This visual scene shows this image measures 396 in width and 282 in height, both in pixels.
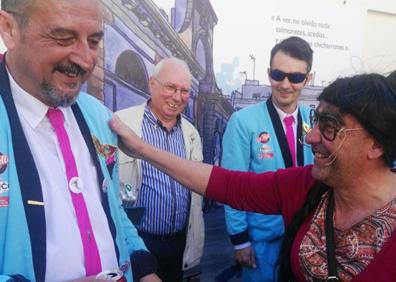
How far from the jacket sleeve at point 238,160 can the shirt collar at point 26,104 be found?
149cm

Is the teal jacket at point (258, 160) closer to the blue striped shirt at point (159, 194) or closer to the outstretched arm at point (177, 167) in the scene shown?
the blue striped shirt at point (159, 194)

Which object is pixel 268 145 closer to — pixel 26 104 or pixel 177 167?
pixel 177 167

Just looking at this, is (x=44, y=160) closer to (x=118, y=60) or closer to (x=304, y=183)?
(x=304, y=183)

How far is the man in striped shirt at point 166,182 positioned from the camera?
108 inches

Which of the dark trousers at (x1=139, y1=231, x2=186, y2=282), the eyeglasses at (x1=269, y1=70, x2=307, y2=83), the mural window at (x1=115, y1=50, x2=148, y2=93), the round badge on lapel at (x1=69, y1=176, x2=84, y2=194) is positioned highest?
the mural window at (x1=115, y1=50, x2=148, y2=93)

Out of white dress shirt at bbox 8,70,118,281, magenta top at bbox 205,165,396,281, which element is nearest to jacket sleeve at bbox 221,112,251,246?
magenta top at bbox 205,165,396,281

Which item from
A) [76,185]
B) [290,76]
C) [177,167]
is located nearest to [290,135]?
[290,76]

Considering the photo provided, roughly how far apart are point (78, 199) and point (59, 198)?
0.07 m

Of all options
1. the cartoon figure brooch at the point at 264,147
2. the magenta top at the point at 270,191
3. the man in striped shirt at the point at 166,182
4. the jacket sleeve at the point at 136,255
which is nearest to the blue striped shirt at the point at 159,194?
the man in striped shirt at the point at 166,182

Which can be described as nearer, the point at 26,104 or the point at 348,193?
the point at 26,104

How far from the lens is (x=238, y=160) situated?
8.70 feet

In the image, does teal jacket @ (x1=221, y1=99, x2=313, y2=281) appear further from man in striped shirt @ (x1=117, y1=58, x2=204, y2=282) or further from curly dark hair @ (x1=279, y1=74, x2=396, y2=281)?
curly dark hair @ (x1=279, y1=74, x2=396, y2=281)

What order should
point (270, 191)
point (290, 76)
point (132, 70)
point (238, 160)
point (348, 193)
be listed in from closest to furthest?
point (348, 193) → point (270, 191) → point (238, 160) → point (290, 76) → point (132, 70)

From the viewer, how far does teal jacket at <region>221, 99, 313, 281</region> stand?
2641 millimetres
